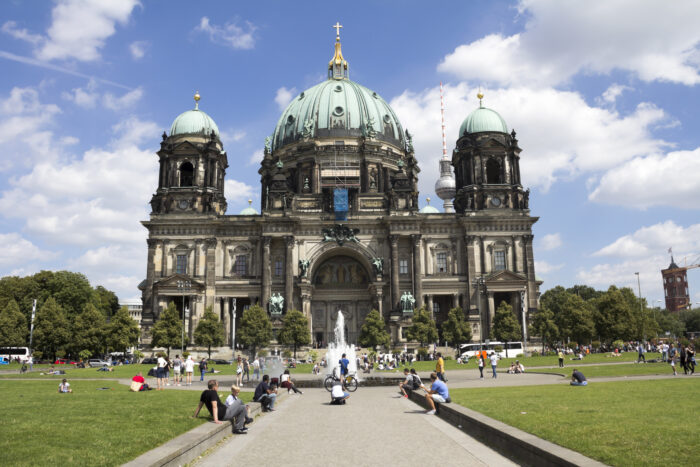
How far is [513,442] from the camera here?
37.0ft

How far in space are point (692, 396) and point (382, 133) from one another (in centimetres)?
7249

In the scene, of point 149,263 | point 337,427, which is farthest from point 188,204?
point 337,427

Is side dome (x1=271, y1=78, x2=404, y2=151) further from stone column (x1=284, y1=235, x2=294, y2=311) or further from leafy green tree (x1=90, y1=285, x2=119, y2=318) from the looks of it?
leafy green tree (x1=90, y1=285, x2=119, y2=318)

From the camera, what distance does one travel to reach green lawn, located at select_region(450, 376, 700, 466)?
9.39 m

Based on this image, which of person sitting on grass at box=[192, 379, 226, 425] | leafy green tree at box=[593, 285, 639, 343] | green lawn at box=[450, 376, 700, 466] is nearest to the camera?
green lawn at box=[450, 376, 700, 466]

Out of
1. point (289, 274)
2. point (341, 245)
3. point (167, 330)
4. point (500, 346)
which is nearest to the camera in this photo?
point (167, 330)

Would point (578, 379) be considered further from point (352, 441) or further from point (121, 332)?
point (121, 332)

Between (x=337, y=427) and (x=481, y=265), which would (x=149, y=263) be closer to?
(x=481, y=265)

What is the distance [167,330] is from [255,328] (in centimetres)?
929

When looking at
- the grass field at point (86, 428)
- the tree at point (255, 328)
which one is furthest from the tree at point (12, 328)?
the grass field at point (86, 428)

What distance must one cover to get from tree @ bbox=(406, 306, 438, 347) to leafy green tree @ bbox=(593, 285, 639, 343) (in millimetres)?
19485

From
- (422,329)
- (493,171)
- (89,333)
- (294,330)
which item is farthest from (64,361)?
(493,171)

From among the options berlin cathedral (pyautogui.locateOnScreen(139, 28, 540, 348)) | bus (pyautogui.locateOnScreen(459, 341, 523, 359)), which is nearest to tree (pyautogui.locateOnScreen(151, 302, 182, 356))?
berlin cathedral (pyautogui.locateOnScreen(139, 28, 540, 348))

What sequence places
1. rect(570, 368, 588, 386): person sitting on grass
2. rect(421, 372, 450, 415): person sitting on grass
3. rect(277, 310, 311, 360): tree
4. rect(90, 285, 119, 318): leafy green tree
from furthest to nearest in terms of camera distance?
rect(90, 285, 119, 318): leafy green tree, rect(277, 310, 311, 360): tree, rect(570, 368, 588, 386): person sitting on grass, rect(421, 372, 450, 415): person sitting on grass
